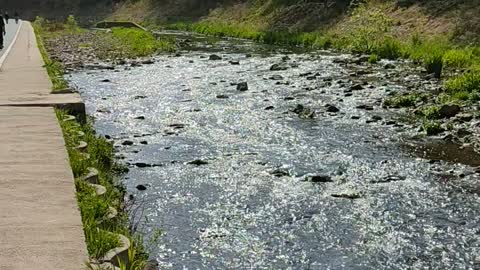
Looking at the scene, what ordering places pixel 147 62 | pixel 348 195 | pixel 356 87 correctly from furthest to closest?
1. pixel 147 62
2. pixel 356 87
3. pixel 348 195

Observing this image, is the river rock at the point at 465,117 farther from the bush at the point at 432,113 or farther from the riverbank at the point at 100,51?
the riverbank at the point at 100,51

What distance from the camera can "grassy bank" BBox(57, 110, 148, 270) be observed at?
653 cm

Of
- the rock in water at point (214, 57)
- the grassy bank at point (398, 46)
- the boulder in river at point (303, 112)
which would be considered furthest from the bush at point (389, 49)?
the boulder in river at point (303, 112)

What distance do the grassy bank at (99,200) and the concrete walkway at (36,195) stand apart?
0.41 ft

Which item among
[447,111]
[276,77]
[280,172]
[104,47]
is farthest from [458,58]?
[104,47]

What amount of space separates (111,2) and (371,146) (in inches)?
3341

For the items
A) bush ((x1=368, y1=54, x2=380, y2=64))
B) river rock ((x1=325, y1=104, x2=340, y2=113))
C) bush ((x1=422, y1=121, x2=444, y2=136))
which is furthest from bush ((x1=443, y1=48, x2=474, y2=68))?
bush ((x1=422, y1=121, x2=444, y2=136))

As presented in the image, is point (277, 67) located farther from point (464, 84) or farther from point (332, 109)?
point (332, 109)

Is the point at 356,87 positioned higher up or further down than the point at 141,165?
further down

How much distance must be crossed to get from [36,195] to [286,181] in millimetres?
4686

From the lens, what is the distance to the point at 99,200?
25.9ft

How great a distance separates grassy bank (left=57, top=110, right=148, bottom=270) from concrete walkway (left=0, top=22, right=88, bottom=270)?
0.13 metres

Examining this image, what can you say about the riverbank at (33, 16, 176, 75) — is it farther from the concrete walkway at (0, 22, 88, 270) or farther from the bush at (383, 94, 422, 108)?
the bush at (383, 94, 422, 108)

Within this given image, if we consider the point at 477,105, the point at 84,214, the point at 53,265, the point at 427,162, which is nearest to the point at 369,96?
the point at 477,105
